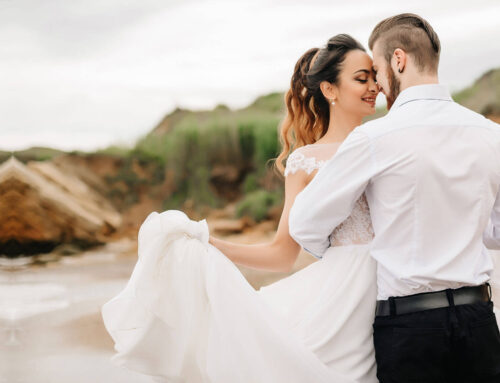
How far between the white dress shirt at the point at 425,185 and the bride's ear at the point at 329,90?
596mm

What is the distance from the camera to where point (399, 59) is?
4.88 feet

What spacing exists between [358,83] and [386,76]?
0.42 meters

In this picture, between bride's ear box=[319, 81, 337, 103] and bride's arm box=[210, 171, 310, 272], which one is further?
bride's ear box=[319, 81, 337, 103]

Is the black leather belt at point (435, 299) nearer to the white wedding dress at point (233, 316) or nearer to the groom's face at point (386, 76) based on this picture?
the white wedding dress at point (233, 316)

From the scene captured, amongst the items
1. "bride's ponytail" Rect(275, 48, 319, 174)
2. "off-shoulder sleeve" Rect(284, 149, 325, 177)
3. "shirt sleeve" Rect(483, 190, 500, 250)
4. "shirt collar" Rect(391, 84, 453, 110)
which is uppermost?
"shirt collar" Rect(391, 84, 453, 110)

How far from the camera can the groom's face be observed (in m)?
1.51

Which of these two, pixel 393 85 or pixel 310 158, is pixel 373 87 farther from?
pixel 393 85

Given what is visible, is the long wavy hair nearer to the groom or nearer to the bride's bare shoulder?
the bride's bare shoulder

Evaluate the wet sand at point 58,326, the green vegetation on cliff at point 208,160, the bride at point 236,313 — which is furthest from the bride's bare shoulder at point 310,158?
the green vegetation on cliff at point 208,160

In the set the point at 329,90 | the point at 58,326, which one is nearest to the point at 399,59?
the point at 329,90

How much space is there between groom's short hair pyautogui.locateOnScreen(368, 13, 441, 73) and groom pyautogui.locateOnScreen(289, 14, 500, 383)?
0.08 metres

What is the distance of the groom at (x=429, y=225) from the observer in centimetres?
135

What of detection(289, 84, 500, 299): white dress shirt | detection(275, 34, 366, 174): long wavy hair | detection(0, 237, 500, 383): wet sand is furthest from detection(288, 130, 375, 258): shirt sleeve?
detection(0, 237, 500, 383): wet sand

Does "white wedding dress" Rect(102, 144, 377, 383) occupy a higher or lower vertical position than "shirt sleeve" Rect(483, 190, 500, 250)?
lower
